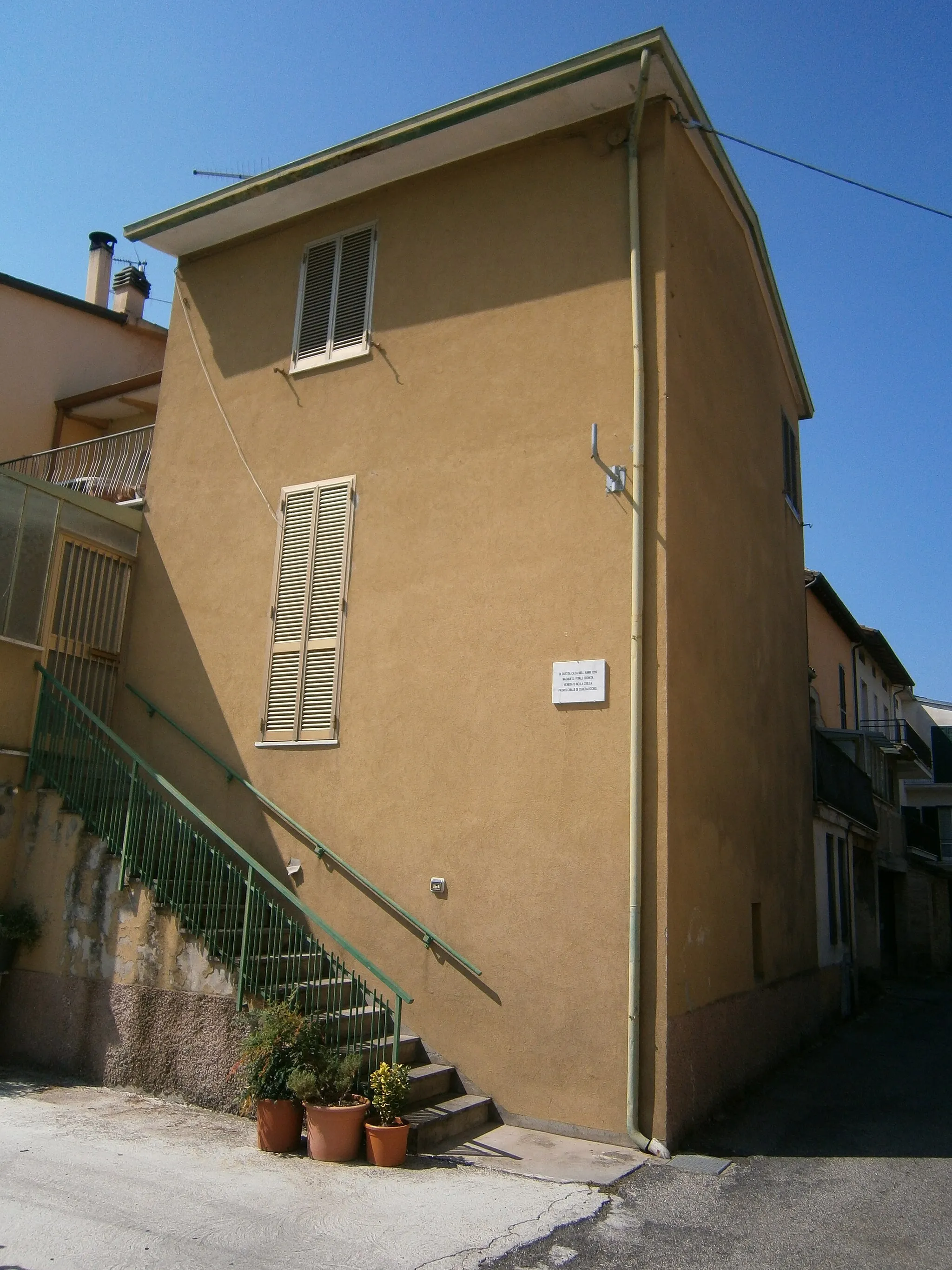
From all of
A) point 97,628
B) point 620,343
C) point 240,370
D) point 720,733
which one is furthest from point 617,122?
point 97,628

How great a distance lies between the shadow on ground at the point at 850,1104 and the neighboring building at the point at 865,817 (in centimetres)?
131

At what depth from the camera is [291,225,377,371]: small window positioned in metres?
10.4

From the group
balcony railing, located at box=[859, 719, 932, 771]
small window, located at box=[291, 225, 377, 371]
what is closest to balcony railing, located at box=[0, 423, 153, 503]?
small window, located at box=[291, 225, 377, 371]

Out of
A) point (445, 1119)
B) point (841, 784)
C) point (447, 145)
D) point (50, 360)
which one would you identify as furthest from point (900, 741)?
point (445, 1119)

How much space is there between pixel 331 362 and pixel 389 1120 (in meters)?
6.91

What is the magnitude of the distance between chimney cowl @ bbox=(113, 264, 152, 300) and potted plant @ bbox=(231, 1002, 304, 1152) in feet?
54.7

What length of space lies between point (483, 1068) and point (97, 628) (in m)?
Result: 5.85

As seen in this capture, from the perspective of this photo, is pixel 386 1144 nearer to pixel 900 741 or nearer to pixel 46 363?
pixel 46 363

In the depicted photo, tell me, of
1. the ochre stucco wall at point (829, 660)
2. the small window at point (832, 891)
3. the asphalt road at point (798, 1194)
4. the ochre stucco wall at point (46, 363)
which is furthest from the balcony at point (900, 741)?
the ochre stucco wall at point (46, 363)

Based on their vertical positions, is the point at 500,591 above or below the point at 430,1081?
above

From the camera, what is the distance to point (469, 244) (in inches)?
389

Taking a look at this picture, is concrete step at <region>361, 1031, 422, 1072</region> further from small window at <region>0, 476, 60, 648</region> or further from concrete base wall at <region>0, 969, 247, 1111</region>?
small window at <region>0, 476, 60, 648</region>

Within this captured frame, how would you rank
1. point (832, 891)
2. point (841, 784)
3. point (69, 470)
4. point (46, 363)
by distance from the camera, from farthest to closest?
point (46, 363), point (841, 784), point (69, 470), point (832, 891)

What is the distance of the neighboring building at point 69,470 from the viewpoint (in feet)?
32.4
